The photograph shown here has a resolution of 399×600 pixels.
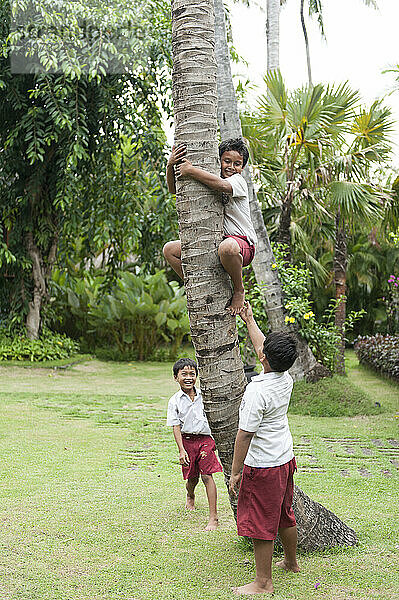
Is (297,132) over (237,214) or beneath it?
over

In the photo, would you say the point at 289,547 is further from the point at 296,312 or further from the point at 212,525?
the point at 296,312

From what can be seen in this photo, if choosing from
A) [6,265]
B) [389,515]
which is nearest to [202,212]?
[389,515]

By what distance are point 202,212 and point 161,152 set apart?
29.9 feet

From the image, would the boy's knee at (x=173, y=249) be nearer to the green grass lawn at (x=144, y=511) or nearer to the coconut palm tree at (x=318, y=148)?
the green grass lawn at (x=144, y=511)

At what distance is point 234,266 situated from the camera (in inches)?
136

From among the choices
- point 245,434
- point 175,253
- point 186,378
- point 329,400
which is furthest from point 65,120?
point 245,434

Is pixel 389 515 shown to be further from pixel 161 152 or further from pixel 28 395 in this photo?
pixel 161 152

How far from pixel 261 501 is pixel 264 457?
215mm

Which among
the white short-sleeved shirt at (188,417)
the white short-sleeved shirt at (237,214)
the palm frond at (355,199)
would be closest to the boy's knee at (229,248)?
the white short-sleeved shirt at (237,214)

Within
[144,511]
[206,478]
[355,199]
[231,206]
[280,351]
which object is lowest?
[144,511]

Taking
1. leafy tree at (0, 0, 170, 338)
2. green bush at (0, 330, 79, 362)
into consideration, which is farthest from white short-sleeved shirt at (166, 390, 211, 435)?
green bush at (0, 330, 79, 362)

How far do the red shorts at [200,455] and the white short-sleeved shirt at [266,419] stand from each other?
1.15 m

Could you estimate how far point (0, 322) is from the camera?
45.0 feet

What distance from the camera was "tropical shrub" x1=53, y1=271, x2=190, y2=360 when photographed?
1436 cm
